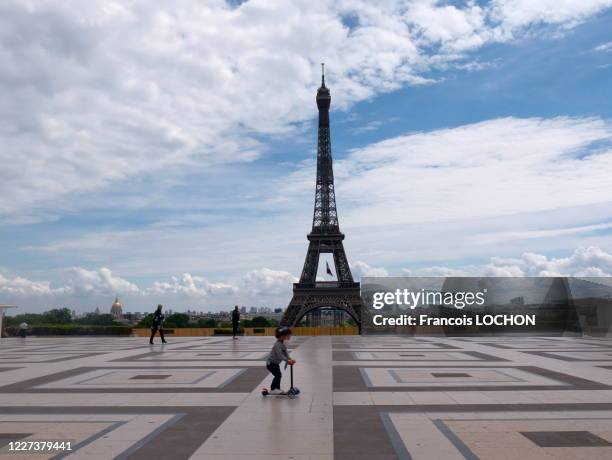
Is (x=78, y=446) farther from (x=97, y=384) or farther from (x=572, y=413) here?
(x=572, y=413)

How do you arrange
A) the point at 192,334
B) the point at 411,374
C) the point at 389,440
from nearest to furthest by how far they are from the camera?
the point at 389,440, the point at 411,374, the point at 192,334

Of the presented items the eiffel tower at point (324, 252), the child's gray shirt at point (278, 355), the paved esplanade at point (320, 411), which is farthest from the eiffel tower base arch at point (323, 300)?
the child's gray shirt at point (278, 355)

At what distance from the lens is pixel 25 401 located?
972 centimetres

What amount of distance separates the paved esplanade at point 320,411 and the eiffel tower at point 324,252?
5494cm

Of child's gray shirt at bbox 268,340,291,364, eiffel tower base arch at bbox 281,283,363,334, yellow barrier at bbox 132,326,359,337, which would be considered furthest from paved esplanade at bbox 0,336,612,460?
eiffel tower base arch at bbox 281,283,363,334

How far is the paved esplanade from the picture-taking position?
6.57 meters

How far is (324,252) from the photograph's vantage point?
78.3 m

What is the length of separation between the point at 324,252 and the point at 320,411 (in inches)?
2739

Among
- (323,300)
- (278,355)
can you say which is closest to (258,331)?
(323,300)

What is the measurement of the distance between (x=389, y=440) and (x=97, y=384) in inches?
287

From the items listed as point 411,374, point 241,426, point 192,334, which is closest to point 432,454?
point 241,426

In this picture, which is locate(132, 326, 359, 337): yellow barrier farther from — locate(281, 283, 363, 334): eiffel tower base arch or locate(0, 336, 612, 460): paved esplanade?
locate(281, 283, 363, 334): eiffel tower base arch

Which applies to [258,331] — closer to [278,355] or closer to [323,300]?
[323,300]

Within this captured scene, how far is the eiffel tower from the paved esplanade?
54.9 metres
